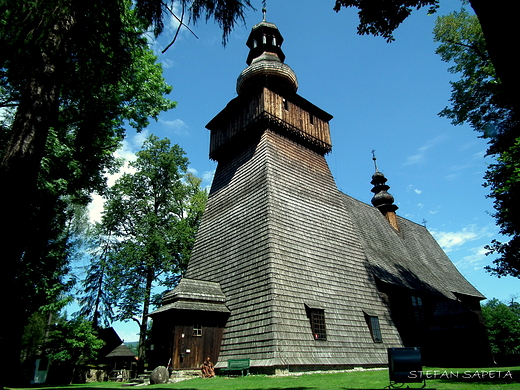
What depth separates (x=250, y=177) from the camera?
1795 centimetres

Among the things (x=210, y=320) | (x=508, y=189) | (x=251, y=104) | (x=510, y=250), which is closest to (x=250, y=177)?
(x=251, y=104)

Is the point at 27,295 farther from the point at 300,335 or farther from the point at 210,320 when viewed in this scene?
the point at 300,335

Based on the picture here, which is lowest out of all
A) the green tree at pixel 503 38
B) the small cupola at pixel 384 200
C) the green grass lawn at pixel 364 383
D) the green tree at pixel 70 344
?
the green grass lawn at pixel 364 383

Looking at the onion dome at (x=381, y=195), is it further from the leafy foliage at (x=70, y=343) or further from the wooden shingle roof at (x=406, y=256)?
the leafy foliage at (x=70, y=343)

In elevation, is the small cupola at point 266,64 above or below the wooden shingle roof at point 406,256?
above

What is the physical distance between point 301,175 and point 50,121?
14963 mm

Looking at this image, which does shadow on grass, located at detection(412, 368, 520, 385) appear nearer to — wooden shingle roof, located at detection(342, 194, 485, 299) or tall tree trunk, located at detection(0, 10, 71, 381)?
wooden shingle roof, located at detection(342, 194, 485, 299)

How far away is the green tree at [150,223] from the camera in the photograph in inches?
982

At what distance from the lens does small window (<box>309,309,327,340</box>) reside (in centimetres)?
1376

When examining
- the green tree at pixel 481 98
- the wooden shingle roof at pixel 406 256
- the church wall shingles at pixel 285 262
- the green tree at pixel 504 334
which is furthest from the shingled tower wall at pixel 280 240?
the green tree at pixel 504 334

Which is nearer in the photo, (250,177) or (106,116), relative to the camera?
(106,116)

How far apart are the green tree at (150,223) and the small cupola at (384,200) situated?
52.4 ft

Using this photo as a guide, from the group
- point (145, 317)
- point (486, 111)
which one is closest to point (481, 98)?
point (486, 111)

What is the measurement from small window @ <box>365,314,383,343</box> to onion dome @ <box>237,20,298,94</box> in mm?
13578
